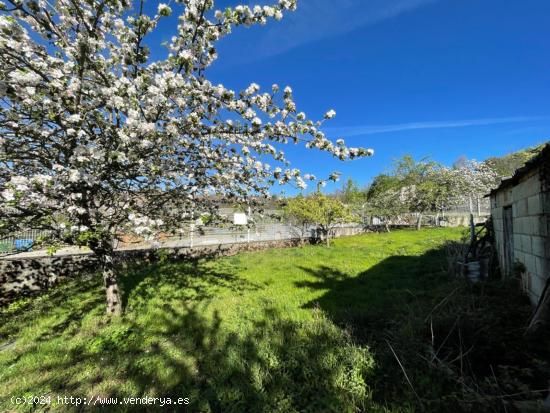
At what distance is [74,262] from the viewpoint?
27.7ft

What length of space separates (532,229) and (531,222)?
0.09 metres

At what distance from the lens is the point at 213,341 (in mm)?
4062

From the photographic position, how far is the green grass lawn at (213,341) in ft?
9.40

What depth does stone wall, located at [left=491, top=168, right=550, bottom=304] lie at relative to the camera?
3.25 m

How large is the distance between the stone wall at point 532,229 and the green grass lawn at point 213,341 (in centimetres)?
156

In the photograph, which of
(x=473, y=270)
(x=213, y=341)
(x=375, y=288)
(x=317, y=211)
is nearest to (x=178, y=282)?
(x=213, y=341)

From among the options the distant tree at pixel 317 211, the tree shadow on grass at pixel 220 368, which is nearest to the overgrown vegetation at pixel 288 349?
the tree shadow on grass at pixel 220 368

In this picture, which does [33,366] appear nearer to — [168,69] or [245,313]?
[245,313]

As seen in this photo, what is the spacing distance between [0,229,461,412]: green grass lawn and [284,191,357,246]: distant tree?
800 centimetres

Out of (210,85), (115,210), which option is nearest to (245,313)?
(115,210)

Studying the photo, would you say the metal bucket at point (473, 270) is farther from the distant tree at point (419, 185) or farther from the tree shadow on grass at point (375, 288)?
the distant tree at point (419, 185)

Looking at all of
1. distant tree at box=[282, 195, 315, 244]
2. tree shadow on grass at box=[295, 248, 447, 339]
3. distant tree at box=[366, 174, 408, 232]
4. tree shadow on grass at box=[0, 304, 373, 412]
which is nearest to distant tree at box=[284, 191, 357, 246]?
distant tree at box=[282, 195, 315, 244]

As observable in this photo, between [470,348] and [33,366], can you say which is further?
[33,366]

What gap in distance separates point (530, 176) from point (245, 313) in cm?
462
